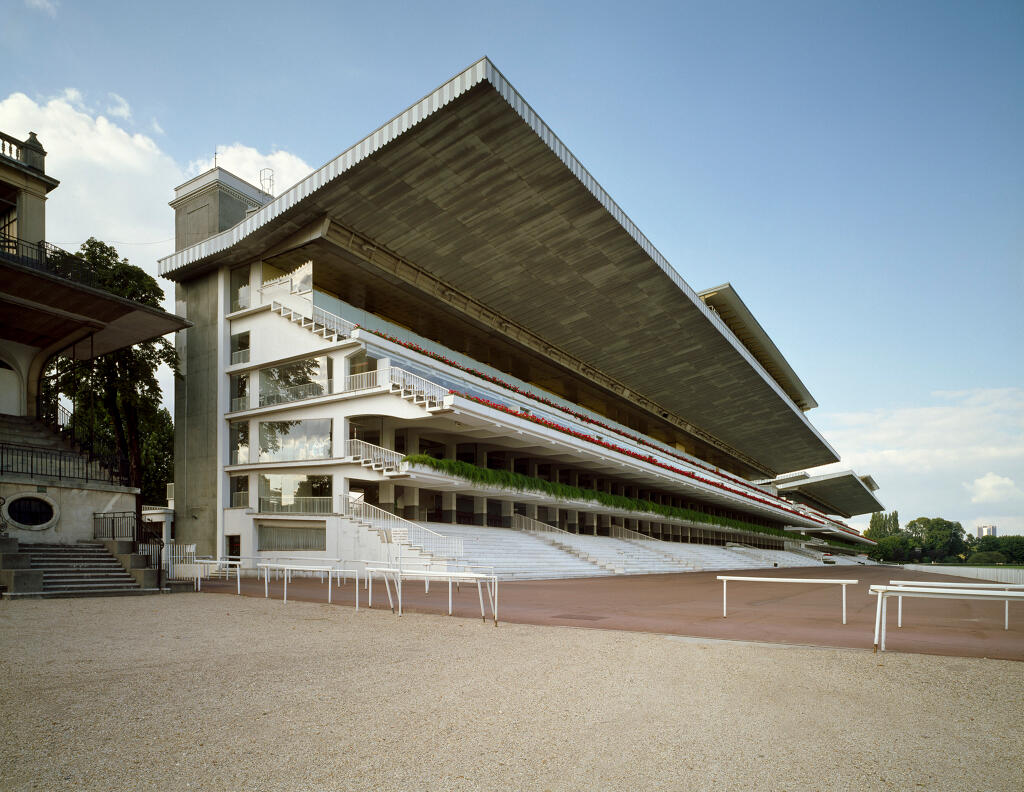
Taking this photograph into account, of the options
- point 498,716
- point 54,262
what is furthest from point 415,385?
point 498,716

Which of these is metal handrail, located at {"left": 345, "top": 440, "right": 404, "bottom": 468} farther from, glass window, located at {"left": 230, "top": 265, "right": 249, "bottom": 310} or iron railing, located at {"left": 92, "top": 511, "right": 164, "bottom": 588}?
glass window, located at {"left": 230, "top": 265, "right": 249, "bottom": 310}

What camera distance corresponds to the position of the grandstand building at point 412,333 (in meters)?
26.3

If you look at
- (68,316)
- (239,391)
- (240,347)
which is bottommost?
(239,391)

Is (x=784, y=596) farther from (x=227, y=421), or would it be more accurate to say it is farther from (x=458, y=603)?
(x=227, y=421)

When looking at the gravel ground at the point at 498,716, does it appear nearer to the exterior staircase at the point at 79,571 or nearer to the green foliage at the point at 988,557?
the exterior staircase at the point at 79,571

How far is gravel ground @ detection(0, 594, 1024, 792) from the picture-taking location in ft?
12.9

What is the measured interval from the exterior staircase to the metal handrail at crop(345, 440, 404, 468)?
34.4 ft

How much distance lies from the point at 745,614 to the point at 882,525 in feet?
585

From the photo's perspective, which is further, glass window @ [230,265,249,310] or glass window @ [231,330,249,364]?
glass window @ [230,265,249,310]

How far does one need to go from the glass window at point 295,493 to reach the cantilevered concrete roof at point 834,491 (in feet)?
265

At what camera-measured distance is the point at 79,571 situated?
1706 centimetres

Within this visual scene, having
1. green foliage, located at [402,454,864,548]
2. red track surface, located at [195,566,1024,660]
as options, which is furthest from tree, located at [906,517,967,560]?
red track surface, located at [195,566,1024,660]

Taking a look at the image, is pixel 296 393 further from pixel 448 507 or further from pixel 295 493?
pixel 448 507

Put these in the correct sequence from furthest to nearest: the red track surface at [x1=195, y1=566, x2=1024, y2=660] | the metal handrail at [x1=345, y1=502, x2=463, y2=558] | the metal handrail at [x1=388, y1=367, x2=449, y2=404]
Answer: the metal handrail at [x1=388, y1=367, x2=449, y2=404], the metal handrail at [x1=345, y1=502, x2=463, y2=558], the red track surface at [x1=195, y1=566, x2=1024, y2=660]
